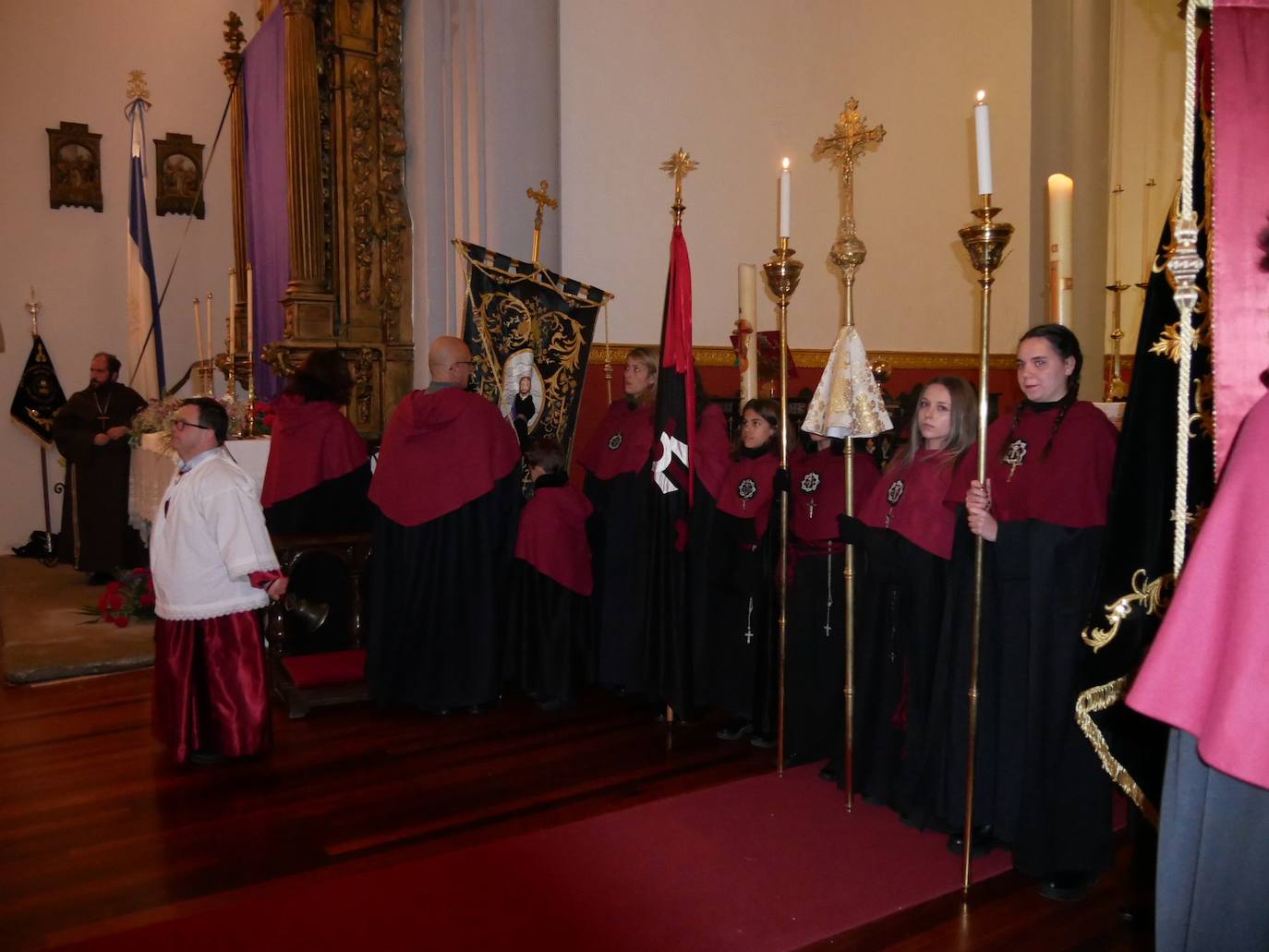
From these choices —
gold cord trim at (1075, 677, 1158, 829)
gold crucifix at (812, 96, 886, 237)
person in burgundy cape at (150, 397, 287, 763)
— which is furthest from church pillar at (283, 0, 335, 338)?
gold cord trim at (1075, 677, 1158, 829)

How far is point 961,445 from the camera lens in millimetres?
3342

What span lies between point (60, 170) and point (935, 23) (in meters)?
8.71

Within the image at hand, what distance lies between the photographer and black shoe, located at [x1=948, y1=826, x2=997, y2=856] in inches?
125

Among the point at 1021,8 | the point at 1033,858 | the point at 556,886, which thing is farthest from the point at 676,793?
the point at 1021,8

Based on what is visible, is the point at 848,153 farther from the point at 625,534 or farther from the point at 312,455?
the point at 312,455

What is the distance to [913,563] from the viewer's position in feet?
11.0

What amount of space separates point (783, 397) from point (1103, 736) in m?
1.70

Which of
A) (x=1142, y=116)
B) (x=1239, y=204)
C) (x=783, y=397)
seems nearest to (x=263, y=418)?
(x=783, y=397)

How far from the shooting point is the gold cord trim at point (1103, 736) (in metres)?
2.32

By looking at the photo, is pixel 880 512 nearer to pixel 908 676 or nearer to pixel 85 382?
pixel 908 676

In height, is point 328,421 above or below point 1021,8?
below

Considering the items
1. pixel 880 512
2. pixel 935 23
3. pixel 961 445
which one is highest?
pixel 935 23

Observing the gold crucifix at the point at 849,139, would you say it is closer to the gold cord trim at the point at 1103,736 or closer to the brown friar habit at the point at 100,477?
the gold cord trim at the point at 1103,736

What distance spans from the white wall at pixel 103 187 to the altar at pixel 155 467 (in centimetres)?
270
